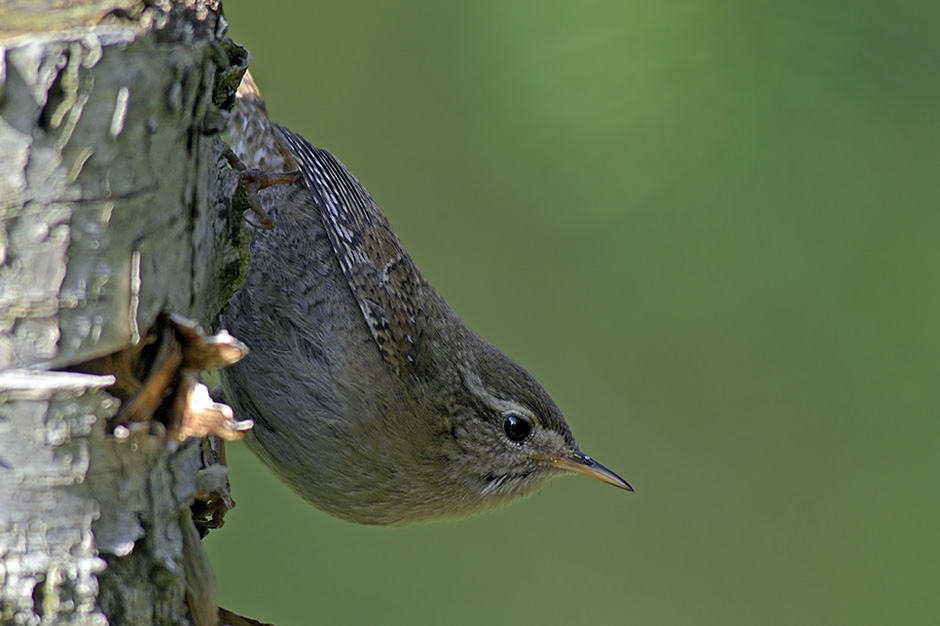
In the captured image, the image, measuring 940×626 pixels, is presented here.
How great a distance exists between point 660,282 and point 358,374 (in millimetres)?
1912

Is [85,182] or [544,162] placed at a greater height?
[544,162]

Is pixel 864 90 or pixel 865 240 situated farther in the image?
pixel 865 240

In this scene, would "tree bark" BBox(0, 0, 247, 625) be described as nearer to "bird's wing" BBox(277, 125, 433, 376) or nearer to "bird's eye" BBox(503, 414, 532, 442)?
"bird's wing" BBox(277, 125, 433, 376)

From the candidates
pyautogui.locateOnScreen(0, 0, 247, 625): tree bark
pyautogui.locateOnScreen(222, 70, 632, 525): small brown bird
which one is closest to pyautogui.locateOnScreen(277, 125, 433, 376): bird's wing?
pyautogui.locateOnScreen(222, 70, 632, 525): small brown bird

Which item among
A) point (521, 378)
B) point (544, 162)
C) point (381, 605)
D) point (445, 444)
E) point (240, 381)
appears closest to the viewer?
point (240, 381)

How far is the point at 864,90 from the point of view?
329 centimetres

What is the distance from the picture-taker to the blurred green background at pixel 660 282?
323 centimetres

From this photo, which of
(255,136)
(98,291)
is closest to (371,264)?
(255,136)

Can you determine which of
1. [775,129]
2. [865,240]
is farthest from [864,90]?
[865,240]

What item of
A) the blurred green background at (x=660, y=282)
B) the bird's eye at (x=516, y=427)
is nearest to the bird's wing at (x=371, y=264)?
the bird's eye at (x=516, y=427)

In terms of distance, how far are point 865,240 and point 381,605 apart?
2.94 m

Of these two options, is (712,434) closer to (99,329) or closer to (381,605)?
(381,605)

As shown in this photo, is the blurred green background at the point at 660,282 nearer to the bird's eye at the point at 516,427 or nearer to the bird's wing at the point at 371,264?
the bird's wing at the point at 371,264

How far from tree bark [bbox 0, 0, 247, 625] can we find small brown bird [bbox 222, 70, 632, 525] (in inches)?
51.7
